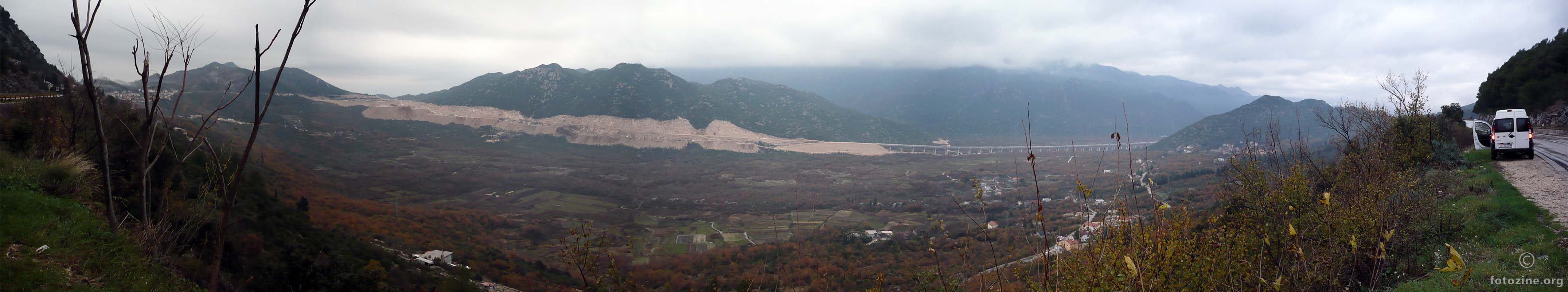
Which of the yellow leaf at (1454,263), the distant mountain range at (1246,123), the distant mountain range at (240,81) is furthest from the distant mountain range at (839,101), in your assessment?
the yellow leaf at (1454,263)

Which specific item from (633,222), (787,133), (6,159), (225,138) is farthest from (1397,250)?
(787,133)

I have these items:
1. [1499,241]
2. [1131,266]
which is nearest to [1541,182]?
[1499,241]

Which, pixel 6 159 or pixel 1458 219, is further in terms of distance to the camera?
pixel 1458 219

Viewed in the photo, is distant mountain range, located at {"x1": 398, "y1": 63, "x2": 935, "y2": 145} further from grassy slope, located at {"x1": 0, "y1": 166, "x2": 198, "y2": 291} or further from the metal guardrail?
grassy slope, located at {"x1": 0, "y1": 166, "x2": 198, "y2": 291}

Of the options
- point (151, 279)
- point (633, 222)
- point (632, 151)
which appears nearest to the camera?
point (151, 279)

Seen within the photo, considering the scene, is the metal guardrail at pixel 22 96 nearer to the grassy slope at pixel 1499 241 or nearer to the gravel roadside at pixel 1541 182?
the grassy slope at pixel 1499 241

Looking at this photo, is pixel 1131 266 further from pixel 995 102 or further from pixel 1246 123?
pixel 995 102

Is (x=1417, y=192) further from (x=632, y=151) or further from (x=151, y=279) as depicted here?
(x=632, y=151)
